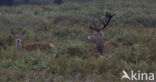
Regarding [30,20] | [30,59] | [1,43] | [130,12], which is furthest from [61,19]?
[30,59]

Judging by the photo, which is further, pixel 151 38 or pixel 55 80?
pixel 151 38

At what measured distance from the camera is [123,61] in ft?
28.5

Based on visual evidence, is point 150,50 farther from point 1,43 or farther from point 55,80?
point 1,43

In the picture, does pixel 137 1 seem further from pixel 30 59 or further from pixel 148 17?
pixel 30 59

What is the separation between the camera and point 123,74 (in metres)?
7.57

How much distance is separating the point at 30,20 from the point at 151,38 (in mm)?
11000

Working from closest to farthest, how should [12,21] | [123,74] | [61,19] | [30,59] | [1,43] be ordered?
[123,74] → [30,59] → [1,43] → [12,21] → [61,19]

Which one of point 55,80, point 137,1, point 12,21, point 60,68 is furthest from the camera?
point 137,1

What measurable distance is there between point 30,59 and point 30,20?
12.2 metres

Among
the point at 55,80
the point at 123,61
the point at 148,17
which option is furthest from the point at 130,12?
the point at 55,80

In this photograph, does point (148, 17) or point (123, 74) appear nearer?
point (123, 74)

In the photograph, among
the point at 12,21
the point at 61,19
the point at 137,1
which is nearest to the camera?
the point at 12,21

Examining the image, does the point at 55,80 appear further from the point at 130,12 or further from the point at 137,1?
the point at 137,1

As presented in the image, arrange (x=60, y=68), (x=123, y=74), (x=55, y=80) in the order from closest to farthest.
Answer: (x=55, y=80), (x=123, y=74), (x=60, y=68)
